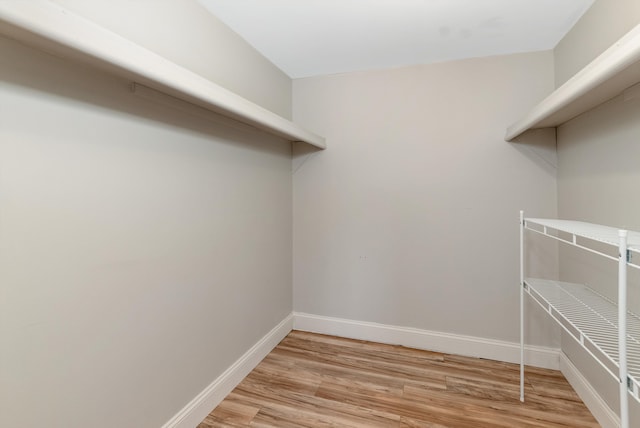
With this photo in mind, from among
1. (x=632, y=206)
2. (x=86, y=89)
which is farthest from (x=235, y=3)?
(x=632, y=206)

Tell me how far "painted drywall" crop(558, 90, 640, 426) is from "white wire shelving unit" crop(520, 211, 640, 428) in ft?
0.30

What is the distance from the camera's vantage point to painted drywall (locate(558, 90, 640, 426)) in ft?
4.42

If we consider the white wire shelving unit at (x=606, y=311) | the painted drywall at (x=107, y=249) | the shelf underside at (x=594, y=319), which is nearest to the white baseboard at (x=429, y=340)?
the white wire shelving unit at (x=606, y=311)

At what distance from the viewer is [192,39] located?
5.11 feet

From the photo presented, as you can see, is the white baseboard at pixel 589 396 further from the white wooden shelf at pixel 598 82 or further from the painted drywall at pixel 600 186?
the white wooden shelf at pixel 598 82

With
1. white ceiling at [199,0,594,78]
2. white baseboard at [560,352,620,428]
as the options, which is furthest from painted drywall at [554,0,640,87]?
white baseboard at [560,352,620,428]

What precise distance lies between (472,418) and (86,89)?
2416 millimetres

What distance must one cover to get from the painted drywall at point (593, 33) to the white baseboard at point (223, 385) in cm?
275

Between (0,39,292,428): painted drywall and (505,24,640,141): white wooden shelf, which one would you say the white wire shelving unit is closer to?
(505,24,640,141): white wooden shelf

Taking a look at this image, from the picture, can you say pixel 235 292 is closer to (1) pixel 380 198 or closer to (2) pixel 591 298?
(1) pixel 380 198

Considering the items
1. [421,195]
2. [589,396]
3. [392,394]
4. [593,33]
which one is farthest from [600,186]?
[392,394]

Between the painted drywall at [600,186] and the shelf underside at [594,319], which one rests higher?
the painted drywall at [600,186]

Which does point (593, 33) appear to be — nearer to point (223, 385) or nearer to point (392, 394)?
point (392, 394)

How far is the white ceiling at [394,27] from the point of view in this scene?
64.3 inches
